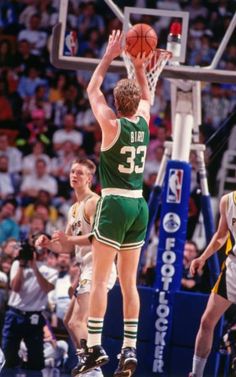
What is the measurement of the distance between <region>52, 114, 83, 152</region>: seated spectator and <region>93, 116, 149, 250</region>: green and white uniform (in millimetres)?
7579

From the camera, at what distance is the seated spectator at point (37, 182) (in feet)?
52.3

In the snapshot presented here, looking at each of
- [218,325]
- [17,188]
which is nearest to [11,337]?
[218,325]

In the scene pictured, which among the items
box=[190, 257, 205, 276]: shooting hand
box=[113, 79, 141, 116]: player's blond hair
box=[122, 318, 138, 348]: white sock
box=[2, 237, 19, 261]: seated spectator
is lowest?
box=[2, 237, 19, 261]: seated spectator

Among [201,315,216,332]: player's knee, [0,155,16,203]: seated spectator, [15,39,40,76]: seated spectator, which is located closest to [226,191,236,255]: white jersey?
[201,315,216,332]: player's knee

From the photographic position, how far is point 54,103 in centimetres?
1694

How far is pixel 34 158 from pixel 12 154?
39 cm

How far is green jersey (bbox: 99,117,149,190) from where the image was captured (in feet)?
28.3

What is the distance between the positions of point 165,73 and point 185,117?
656mm

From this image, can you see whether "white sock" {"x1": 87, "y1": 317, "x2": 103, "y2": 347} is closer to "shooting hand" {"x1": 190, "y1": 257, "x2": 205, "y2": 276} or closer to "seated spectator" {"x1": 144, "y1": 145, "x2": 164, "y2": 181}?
"shooting hand" {"x1": 190, "y1": 257, "x2": 205, "y2": 276}

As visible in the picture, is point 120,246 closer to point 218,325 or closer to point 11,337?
point 218,325

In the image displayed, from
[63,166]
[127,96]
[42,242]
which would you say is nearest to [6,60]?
[63,166]

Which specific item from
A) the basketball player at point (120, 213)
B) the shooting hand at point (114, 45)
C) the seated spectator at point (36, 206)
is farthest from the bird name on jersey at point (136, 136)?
the seated spectator at point (36, 206)

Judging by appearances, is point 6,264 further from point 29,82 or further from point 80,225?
point 29,82

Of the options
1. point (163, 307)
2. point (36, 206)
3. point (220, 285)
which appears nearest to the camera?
point (220, 285)
